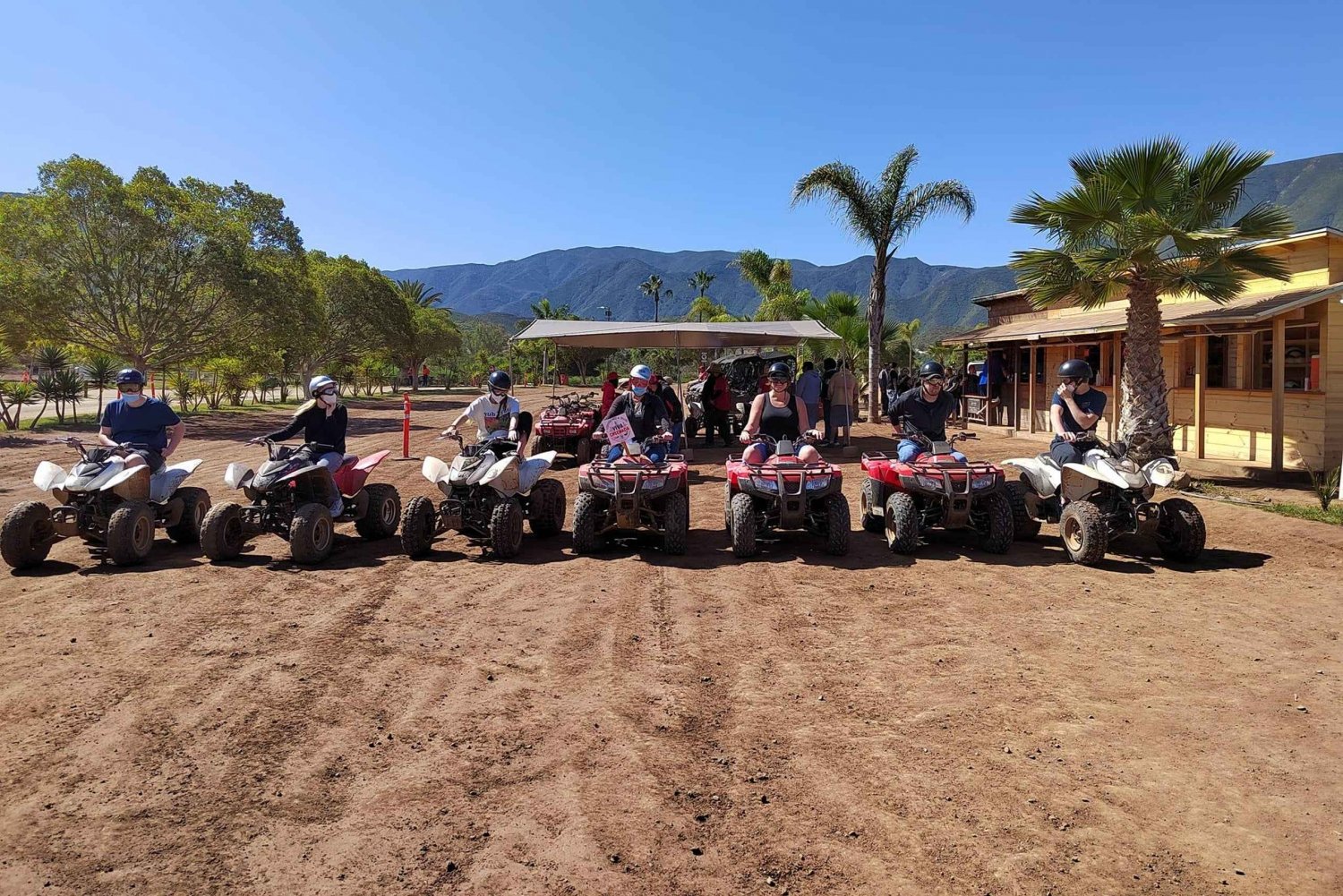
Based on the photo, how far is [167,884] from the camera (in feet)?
9.39

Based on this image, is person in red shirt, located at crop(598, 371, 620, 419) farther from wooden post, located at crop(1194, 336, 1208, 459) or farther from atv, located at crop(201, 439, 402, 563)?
wooden post, located at crop(1194, 336, 1208, 459)

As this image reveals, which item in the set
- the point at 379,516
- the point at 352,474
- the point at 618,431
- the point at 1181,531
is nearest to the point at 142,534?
the point at 352,474

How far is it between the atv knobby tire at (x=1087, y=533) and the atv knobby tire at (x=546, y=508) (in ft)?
15.7

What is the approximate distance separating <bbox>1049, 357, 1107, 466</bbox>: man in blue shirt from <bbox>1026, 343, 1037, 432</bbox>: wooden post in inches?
508

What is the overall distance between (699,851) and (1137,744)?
226 centimetres

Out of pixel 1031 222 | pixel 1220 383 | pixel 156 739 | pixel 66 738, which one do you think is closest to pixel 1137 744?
pixel 156 739

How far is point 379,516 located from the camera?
838 cm

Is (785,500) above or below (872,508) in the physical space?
above

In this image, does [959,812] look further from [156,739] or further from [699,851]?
[156,739]

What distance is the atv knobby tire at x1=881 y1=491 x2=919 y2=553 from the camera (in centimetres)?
755

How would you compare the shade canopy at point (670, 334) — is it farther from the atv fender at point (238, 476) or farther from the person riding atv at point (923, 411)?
the person riding atv at point (923, 411)

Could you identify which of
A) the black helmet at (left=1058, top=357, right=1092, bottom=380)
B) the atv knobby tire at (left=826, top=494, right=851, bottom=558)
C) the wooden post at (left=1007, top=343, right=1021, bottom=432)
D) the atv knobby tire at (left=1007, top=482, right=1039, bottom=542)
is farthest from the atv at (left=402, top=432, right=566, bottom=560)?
the wooden post at (left=1007, top=343, right=1021, bottom=432)

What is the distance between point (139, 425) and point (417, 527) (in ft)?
9.26

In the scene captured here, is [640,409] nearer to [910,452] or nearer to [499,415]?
[499,415]
